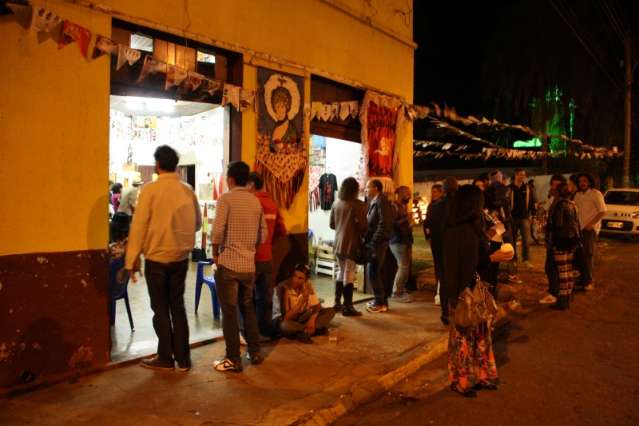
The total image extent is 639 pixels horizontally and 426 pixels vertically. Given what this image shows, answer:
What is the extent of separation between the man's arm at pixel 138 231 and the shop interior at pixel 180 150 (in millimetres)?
1488

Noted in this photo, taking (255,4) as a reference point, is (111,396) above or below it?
below

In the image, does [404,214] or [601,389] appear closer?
[601,389]

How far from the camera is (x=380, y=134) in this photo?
8945 mm

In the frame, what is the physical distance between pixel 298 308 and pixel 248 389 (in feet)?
5.31

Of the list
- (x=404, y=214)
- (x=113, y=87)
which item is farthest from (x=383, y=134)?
(x=113, y=87)

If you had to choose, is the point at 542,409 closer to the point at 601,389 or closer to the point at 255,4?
the point at 601,389

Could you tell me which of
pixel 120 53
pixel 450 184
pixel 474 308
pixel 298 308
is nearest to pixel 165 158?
pixel 120 53

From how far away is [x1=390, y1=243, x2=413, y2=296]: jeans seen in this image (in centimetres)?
815

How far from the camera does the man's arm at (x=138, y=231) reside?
4.55m

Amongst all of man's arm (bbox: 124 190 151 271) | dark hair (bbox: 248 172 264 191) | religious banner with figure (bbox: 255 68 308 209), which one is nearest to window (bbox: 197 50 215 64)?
religious banner with figure (bbox: 255 68 308 209)

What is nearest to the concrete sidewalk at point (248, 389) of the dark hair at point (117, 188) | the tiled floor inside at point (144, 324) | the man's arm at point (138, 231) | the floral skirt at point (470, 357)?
the tiled floor inside at point (144, 324)

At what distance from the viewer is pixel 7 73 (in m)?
4.27

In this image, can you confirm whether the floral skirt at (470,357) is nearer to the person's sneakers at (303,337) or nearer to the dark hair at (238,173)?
the person's sneakers at (303,337)

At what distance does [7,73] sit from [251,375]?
343 cm
